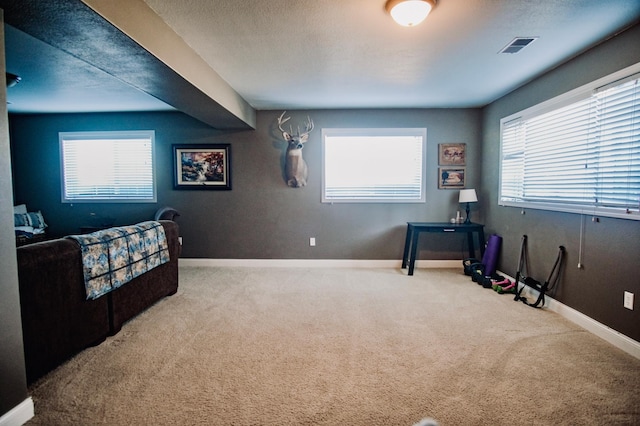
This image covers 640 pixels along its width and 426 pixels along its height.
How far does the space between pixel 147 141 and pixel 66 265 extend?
11.5ft

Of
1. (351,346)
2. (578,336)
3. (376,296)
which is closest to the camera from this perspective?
(351,346)

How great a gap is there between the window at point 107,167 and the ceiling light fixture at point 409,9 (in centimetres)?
453

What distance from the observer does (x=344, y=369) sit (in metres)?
2.21

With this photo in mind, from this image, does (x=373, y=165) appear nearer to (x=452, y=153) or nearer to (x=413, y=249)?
(x=452, y=153)

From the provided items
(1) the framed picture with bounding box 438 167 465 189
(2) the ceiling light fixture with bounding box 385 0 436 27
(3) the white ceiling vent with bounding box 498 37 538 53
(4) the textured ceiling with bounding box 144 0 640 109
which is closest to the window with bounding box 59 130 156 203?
(4) the textured ceiling with bounding box 144 0 640 109

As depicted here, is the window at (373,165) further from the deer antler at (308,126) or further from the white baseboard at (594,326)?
the white baseboard at (594,326)

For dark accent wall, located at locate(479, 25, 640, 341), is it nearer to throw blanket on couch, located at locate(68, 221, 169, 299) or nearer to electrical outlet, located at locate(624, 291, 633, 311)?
electrical outlet, located at locate(624, 291, 633, 311)

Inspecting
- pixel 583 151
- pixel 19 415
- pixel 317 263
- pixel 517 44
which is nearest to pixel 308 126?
pixel 317 263

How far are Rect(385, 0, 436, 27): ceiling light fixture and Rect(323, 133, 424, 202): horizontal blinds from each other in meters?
2.94

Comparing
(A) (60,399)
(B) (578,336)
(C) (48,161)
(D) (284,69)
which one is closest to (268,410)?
(A) (60,399)

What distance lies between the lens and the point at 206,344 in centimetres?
259

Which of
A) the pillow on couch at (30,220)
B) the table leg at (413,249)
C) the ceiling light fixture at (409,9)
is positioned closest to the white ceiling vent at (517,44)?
the ceiling light fixture at (409,9)

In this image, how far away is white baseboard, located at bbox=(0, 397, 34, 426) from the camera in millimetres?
1630

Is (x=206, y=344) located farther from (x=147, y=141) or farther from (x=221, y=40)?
(x=147, y=141)
